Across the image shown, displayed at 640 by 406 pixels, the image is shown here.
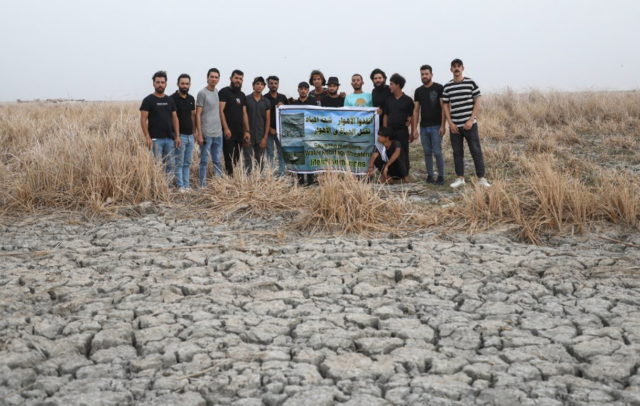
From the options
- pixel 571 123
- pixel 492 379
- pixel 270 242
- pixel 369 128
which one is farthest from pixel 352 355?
pixel 571 123

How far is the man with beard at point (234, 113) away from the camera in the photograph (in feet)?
26.0

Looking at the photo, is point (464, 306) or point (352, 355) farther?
point (464, 306)

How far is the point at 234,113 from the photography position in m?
7.96

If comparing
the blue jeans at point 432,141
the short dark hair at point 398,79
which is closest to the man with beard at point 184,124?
the short dark hair at point 398,79

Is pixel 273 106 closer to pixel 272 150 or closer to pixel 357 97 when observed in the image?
pixel 272 150

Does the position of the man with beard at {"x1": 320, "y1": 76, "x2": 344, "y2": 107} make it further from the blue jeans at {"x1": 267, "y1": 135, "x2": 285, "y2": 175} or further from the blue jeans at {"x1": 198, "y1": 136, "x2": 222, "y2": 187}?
the blue jeans at {"x1": 198, "y1": 136, "x2": 222, "y2": 187}

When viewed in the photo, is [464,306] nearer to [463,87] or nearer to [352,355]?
[352,355]

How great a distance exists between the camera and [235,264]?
4766mm

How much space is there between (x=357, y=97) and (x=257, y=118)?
4.82ft

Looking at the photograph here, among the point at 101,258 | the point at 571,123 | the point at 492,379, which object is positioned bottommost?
the point at 492,379

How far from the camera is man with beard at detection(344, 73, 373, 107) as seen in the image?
28.5 ft

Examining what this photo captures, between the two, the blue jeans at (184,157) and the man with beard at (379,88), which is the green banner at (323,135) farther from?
the blue jeans at (184,157)

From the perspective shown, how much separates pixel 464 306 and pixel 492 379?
981 mm

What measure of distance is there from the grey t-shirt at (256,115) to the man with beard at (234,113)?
0.12m
